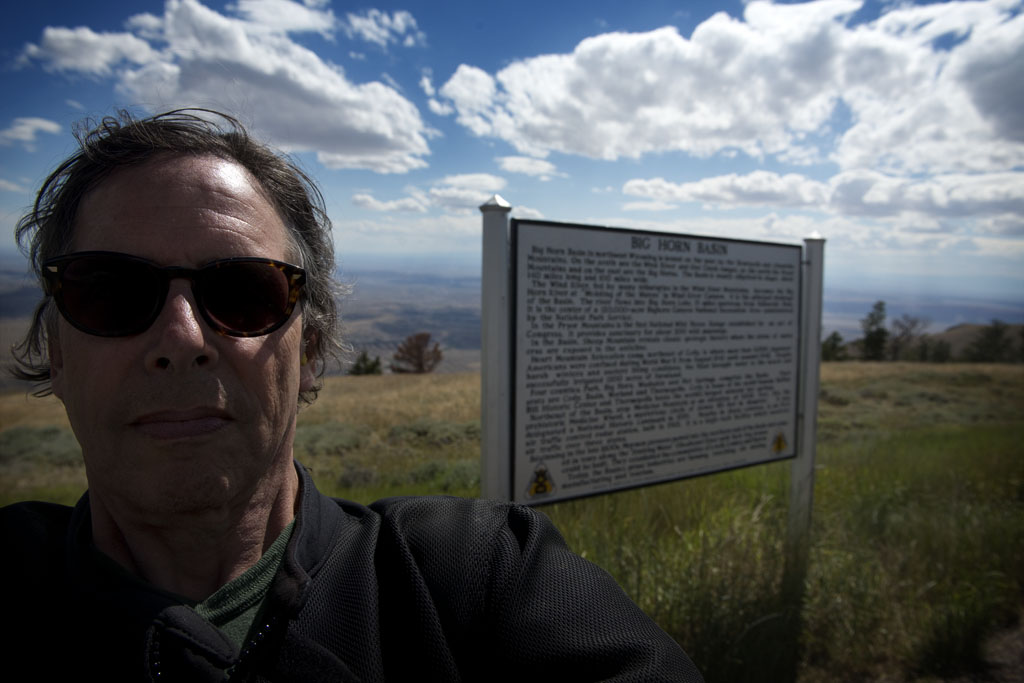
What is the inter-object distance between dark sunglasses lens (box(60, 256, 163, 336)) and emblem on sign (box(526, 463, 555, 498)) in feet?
6.33

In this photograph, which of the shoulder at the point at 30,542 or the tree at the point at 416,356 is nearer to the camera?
the shoulder at the point at 30,542

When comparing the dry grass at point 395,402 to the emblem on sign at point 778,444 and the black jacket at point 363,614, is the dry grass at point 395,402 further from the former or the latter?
the black jacket at point 363,614

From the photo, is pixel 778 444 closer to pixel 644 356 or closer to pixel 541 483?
pixel 644 356

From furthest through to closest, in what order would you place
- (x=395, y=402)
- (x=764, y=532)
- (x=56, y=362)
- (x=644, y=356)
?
1. (x=395, y=402)
2. (x=764, y=532)
3. (x=644, y=356)
4. (x=56, y=362)

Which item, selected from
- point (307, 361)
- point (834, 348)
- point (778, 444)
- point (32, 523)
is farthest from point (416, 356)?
point (834, 348)

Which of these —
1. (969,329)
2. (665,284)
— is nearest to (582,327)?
(665,284)

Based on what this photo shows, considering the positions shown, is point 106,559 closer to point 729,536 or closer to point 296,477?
point 296,477

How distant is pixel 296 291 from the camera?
1.55 metres

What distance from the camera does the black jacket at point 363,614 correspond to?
3.91 ft

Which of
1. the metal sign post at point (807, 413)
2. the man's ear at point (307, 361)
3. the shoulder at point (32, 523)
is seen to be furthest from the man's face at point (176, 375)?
the metal sign post at point (807, 413)

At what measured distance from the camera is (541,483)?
2.90 meters

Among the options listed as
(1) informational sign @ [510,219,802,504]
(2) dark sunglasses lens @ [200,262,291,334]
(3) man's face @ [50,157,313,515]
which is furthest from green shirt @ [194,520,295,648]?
(1) informational sign @ [510,219,802,504]

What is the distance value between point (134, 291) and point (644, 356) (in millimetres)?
2505

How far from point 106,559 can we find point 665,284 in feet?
9.11
